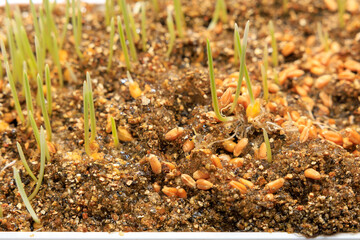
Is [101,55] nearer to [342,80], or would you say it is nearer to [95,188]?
[95,188]

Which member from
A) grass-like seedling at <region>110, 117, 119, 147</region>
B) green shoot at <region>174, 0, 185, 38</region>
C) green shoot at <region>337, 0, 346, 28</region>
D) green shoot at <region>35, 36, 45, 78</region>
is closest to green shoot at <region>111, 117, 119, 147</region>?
grass-like seedling at <region>110, 117, 119, 147</region>

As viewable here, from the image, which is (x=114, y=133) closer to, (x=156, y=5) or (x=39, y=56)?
(x=39, y=56)

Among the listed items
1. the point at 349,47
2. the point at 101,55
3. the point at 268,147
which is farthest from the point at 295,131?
the point at 101,55

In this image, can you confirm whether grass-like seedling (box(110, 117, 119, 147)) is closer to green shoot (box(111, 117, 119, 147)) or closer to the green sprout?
green shoot (box(111, 117, 119, 147))

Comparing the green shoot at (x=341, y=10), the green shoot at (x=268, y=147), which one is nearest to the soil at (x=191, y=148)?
the green shoot at (x=268, y=147)

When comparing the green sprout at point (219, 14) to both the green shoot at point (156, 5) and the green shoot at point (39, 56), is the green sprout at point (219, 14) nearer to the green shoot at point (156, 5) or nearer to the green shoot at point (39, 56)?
the green shoot at point (156, 5)

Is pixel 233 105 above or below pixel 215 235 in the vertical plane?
above
